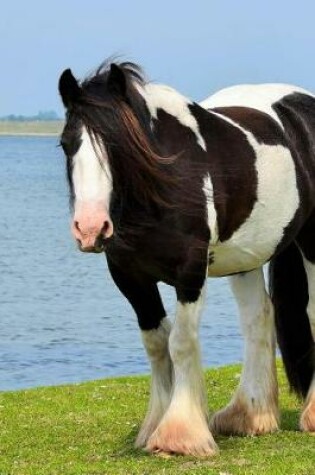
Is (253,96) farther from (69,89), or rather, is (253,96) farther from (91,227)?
(91,227)

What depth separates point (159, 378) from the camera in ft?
27.1

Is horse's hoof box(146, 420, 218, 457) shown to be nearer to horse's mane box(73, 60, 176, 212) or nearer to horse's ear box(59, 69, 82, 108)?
horse's mane box(73, 60, 176, 212)

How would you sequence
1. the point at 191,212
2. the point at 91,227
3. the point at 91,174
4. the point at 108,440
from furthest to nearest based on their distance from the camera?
the point at 108,440, the point at 191,212, the point at 91,174, the point at 91,227

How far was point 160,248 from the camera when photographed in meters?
7.60

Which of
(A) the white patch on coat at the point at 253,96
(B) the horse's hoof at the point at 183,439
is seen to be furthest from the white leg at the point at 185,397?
(A) the white patch on coat at the point at 253,96

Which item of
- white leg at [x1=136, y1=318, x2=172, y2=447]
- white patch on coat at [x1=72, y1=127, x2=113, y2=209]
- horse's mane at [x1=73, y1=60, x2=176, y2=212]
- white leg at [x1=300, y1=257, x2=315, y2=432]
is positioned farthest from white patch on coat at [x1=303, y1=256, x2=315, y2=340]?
white patch on coat at [x1=72, y1=127, x2=113, y2=209]

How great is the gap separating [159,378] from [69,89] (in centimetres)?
207

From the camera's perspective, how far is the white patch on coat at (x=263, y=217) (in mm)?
8164

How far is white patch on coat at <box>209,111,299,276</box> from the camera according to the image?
816cm

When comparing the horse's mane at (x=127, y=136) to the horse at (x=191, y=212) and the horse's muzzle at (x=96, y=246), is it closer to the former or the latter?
the horse at (x=191, y=212)

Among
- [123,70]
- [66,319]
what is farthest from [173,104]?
[66,319]

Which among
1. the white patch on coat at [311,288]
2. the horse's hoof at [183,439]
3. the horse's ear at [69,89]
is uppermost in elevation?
the horse's ear at [69,89]

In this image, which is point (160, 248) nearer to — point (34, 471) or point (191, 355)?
point (191, 355)

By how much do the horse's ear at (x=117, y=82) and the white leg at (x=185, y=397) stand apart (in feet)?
4.51
